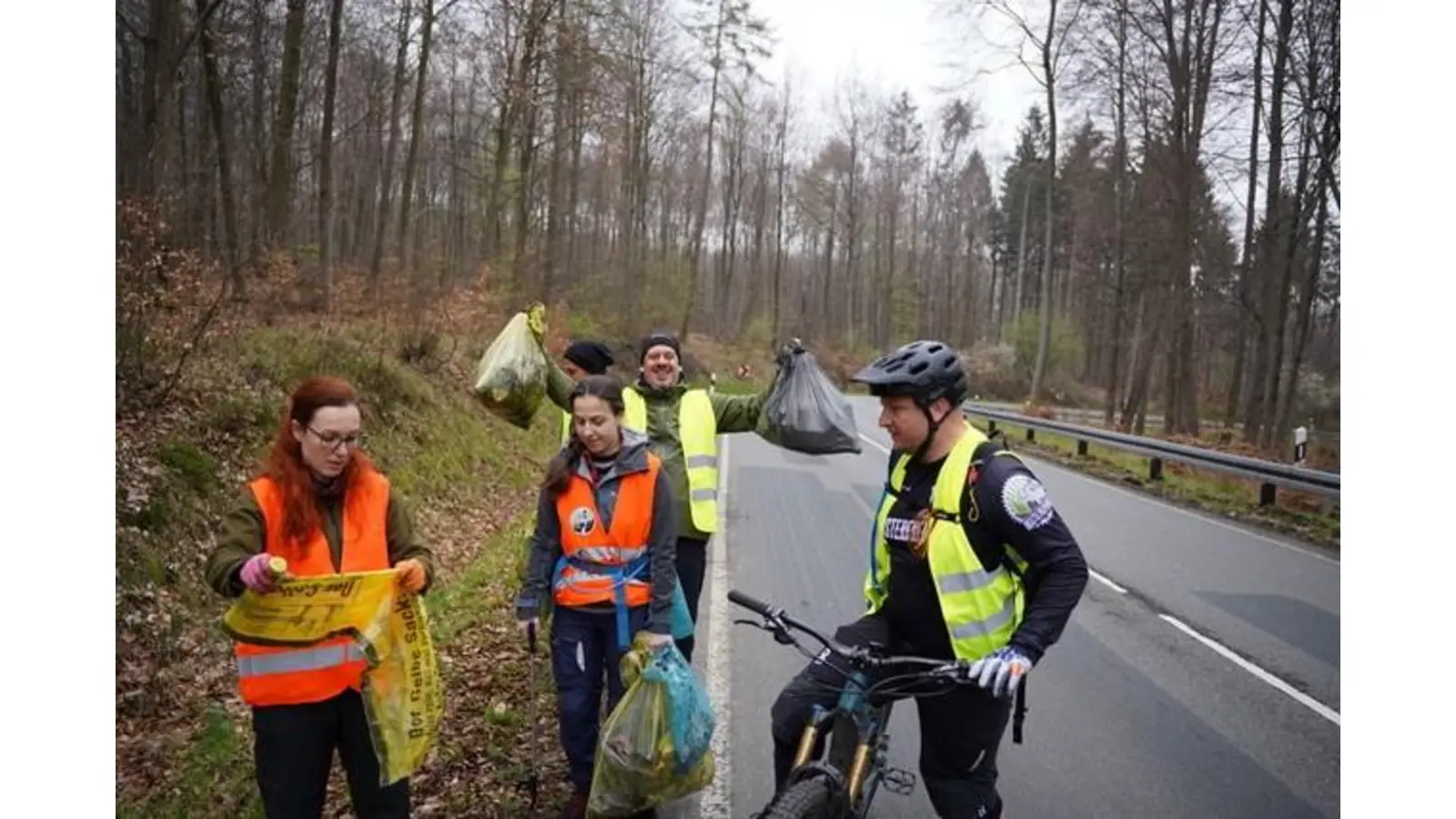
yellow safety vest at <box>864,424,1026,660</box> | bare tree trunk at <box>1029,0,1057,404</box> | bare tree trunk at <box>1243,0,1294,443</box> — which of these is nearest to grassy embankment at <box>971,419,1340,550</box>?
bare tree trunk at <box>1243,0,1294,443</box>

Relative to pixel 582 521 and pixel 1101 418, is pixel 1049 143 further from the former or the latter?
pixel 582 521

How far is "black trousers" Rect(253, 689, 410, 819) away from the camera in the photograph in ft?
7.78

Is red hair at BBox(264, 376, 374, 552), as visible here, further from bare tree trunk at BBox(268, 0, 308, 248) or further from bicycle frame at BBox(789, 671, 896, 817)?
bare tree trunk at BBox(268, 0, 308, 248)

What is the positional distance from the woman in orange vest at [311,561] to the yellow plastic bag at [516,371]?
1.13m

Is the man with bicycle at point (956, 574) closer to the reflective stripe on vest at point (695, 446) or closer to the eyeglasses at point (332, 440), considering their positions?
the reflective stripe on vest at point (695, 446)

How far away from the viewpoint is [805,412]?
3.72 metres

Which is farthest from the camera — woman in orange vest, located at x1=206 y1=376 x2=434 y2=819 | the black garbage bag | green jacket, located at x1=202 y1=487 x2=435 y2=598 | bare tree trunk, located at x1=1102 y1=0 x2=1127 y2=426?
bare tree trunk, located at x1=1102 y1=0 x2=1127 y2=426

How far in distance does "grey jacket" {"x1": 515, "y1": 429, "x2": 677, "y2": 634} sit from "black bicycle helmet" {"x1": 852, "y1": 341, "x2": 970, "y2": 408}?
3.12 ft

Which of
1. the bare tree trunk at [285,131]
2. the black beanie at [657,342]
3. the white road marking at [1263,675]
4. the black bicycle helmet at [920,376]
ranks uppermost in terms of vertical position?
the bare tree trunk at [285,131]

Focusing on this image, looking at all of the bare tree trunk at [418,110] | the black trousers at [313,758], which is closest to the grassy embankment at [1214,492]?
the black trousers at [313,758]

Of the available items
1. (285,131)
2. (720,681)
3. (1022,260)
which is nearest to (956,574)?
(720,681)

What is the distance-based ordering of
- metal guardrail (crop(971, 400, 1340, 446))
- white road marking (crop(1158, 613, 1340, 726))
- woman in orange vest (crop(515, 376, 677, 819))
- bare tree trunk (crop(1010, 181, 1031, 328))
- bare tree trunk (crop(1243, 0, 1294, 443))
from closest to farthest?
woman in orange vest (crop(515, 376, 677, 819))
bare tree trunk (crop(1243, 0, 1294, 443))
white road marking (crop(1158, 613, 1340, 726))
metal guardrail (crop(971, 400, 1340, 446))
bare tree trunk (crop(1010, 181, 1031, 328))

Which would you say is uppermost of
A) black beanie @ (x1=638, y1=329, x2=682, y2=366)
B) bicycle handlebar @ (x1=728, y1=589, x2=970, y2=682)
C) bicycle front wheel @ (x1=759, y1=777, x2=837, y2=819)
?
black beanie @ (x1=638, y1=329, x2=682, y2=366)

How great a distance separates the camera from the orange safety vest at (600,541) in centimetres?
302
